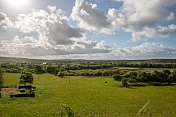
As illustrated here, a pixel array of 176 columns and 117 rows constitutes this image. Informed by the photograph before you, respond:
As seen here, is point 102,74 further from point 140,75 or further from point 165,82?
point 165,82

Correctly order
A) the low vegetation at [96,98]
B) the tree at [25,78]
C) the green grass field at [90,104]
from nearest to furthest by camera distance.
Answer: the green grass field at [90,104] < the low vegetation at [96,98] < the tree at [25,78]

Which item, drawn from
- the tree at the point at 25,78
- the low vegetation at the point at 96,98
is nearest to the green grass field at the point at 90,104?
the low vegetation at the point at 96,98

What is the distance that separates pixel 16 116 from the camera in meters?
20.4

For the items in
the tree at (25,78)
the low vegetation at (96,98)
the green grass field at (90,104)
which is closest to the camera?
the green grass field at (90,104)

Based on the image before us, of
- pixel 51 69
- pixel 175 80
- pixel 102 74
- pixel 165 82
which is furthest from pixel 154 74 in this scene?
pixel 51 69

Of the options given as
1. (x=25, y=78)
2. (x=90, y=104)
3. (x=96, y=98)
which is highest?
(x=25, y=78)

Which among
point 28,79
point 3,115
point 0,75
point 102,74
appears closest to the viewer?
point 3,115

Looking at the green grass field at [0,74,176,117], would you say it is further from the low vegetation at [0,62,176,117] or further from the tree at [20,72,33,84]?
the tree at [20,72,33,84]

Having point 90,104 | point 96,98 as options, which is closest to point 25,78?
point 96,98

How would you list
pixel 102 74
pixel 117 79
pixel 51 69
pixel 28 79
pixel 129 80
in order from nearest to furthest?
pixel 28 79 < pixel 129 80 < pixel 117 79 < pixel 102 74 < pixel 51 69

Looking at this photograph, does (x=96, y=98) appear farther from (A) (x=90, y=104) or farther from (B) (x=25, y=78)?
(B) (x=25, y=78)

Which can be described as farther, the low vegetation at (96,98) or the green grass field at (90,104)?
the low vegetation at (96,98)

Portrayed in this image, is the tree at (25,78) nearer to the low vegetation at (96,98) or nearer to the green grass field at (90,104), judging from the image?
the low vegetation at (96,98)

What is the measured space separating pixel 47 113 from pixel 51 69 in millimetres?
122234
